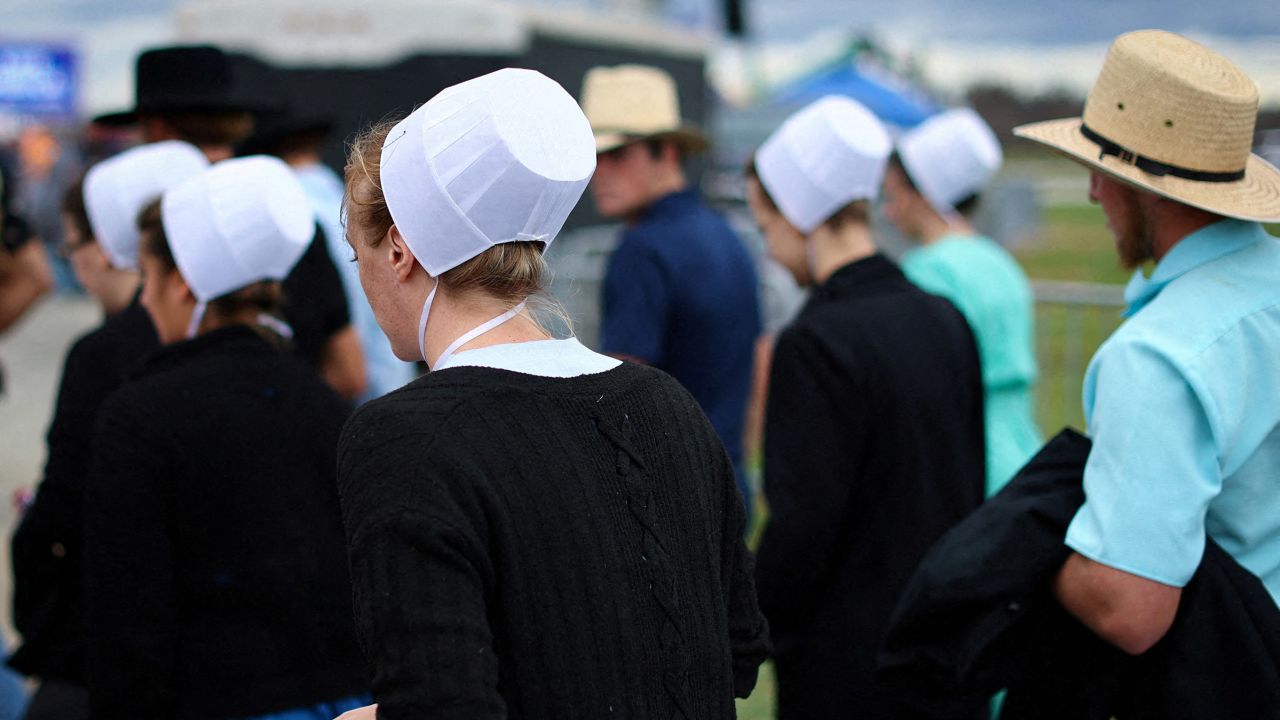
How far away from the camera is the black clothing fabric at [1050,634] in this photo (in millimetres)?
1897

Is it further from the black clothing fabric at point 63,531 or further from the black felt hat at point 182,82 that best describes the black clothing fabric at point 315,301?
the black felt hat at point 182,82

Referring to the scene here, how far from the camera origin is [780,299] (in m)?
8.62

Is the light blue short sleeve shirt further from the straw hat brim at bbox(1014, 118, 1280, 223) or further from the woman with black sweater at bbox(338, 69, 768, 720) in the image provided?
the woman with black sweater at bbox(338, 69, 768, 720)

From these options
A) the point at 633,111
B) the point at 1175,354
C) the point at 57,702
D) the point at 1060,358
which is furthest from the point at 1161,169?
the point at 1060,358

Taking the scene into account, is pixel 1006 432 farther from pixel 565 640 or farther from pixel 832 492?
pixel 565 640

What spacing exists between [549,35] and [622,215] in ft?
20.2

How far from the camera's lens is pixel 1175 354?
184 cm

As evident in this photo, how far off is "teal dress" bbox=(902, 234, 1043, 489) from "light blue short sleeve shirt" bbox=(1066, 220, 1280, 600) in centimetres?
167

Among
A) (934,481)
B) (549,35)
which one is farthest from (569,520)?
(549,35)

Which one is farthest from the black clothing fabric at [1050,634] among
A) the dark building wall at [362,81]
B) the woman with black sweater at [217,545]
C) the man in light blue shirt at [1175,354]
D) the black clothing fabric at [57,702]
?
the dark building wall at [362,81]

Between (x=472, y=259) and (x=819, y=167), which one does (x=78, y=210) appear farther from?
(x=472, y=259)

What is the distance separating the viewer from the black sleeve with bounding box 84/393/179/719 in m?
2.11

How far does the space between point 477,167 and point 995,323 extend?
2975 millimetres

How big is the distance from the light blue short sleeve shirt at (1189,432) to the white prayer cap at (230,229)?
65.5 inches
